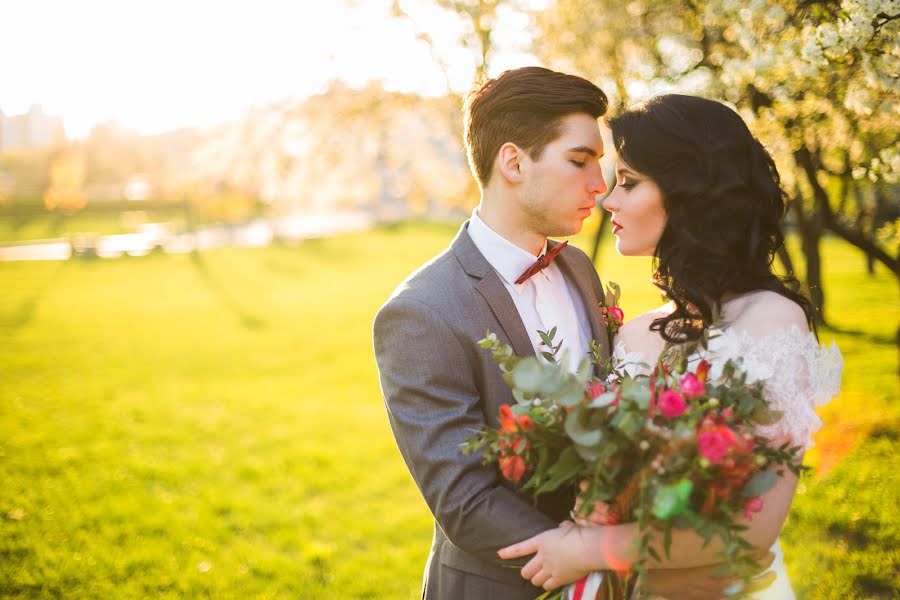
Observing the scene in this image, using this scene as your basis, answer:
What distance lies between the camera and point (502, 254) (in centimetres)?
273

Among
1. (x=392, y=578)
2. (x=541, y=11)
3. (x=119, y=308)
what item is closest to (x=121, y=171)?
(x=119, y=308)

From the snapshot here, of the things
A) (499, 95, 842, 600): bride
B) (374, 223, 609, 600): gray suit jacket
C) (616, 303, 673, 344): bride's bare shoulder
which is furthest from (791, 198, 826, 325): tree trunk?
(374, 223, 609, 600): gray suit jacket

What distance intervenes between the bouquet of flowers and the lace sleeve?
0.59 feet

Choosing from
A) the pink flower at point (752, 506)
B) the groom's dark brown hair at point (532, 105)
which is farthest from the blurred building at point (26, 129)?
the pink flower at point (752, 506)

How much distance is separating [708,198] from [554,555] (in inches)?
56.1

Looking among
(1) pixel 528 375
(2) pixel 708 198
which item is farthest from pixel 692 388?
(2) pixel 708 198

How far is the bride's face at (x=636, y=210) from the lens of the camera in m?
2.68

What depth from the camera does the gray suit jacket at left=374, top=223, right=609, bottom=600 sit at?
7.36 feet

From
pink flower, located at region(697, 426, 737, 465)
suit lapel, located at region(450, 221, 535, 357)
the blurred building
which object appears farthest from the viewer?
the blurred building

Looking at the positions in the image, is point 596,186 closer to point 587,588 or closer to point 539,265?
point 539,265

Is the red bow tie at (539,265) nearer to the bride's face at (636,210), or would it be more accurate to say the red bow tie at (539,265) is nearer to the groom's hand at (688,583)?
the bride's face at (636,210)

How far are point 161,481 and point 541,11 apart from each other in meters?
8.49

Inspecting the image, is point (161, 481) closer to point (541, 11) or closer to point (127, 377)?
point (127, 377)

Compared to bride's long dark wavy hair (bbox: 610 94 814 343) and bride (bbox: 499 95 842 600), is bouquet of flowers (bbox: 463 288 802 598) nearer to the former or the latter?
bride (bbox: 499 95 842 600)
